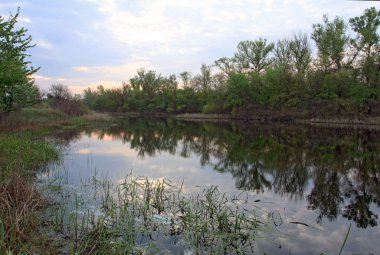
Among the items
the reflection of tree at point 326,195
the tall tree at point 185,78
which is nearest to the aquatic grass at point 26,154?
the reflection of tree at point 326,195

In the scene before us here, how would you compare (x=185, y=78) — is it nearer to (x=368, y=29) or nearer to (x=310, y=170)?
(x=368, y=29)

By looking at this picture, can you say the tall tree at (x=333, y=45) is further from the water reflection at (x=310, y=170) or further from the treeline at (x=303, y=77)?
the water reflection at (x=310, y=170)

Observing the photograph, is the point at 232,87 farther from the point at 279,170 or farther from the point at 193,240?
the point at 193,240

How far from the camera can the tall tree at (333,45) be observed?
50656 millimetres

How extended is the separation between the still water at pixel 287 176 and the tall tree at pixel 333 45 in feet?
102

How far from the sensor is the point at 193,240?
22.3 ft

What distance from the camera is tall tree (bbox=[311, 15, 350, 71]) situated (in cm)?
5066

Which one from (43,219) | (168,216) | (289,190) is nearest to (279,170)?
(289,190)

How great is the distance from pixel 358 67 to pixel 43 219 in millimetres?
50784

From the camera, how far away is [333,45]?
167ft

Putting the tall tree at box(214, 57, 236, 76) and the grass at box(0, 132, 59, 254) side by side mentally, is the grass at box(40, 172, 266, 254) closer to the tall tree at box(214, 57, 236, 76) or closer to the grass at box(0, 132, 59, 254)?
the grass at box(0, 132, 59, 254)

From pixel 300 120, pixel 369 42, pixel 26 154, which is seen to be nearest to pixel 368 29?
pixel 369 42

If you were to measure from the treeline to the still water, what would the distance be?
26219 millimetres

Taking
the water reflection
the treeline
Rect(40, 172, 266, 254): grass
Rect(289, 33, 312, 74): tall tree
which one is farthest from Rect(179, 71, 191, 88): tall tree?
Rect(40, 172, 266, 254): grass
